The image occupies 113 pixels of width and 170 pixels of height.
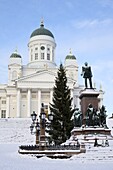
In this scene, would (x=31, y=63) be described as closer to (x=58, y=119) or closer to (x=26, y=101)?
(x=26, y=101)

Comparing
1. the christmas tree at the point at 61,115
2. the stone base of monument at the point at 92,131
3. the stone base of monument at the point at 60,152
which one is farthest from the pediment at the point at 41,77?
the stone base of monument at the point at 60,152

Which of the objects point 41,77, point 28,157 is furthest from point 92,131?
point 41,77

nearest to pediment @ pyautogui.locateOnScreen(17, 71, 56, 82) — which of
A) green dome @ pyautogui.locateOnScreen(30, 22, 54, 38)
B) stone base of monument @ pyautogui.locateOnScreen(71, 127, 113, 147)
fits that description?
green dome @ pyautogui.locateOnScreen(30, 22, 54, 38)

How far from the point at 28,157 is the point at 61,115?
16381 mm

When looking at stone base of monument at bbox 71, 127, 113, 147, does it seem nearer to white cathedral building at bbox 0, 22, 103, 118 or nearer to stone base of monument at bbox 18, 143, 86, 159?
stone base of monument at bbox 18, 143, 86, 159

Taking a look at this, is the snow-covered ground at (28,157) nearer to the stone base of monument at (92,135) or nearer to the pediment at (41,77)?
the stone base of monument at (92,135)

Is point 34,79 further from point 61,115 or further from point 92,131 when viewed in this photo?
point 92,131

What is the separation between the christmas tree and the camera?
95.1 ft

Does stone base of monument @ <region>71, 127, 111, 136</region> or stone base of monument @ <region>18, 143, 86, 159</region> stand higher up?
stone base of monument @ <region>71, 127, 111, 136</region>

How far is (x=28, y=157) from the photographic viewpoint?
15.1m

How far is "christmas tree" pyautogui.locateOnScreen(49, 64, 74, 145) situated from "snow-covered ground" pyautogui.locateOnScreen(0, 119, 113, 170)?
12.2ft

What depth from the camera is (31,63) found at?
8206 cm

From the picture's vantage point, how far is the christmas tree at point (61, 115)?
29.0 meters

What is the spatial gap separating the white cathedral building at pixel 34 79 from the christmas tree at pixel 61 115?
110 feet
